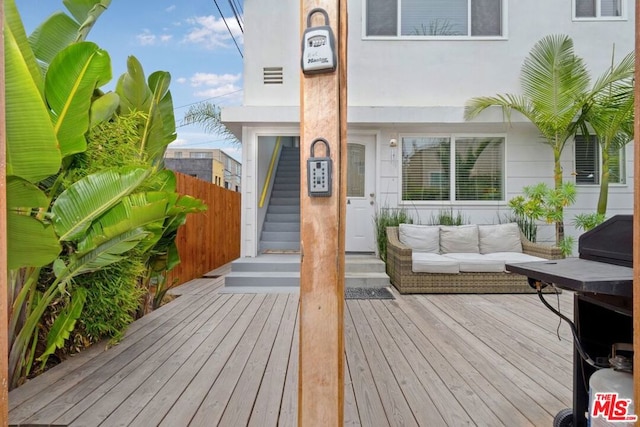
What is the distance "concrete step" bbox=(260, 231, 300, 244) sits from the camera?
6441 millimetres

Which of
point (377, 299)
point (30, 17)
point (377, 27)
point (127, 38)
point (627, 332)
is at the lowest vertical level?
point (377, 299)

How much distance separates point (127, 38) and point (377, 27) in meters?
4.04

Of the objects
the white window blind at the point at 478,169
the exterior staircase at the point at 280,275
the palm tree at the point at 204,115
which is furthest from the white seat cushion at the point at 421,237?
the palm tree at the point at 204,115

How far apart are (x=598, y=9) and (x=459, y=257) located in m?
4.99

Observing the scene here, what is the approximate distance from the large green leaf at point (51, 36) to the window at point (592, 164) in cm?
696

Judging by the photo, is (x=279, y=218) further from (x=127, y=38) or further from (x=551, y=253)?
(x=551, y=253)

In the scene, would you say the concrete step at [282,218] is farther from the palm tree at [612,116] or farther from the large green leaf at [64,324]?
the palm tree at [612,116]

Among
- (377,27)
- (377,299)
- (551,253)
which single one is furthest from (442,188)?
(377,27)

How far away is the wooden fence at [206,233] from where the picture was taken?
5234 millimetres

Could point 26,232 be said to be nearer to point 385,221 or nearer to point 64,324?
point 64,324

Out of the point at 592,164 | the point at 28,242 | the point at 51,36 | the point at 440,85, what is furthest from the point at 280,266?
the point at 592,164

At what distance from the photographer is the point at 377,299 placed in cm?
427

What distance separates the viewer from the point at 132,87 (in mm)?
3264

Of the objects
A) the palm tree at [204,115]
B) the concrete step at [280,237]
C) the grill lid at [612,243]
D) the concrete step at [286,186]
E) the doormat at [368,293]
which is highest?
the palm tree at [204,115]
